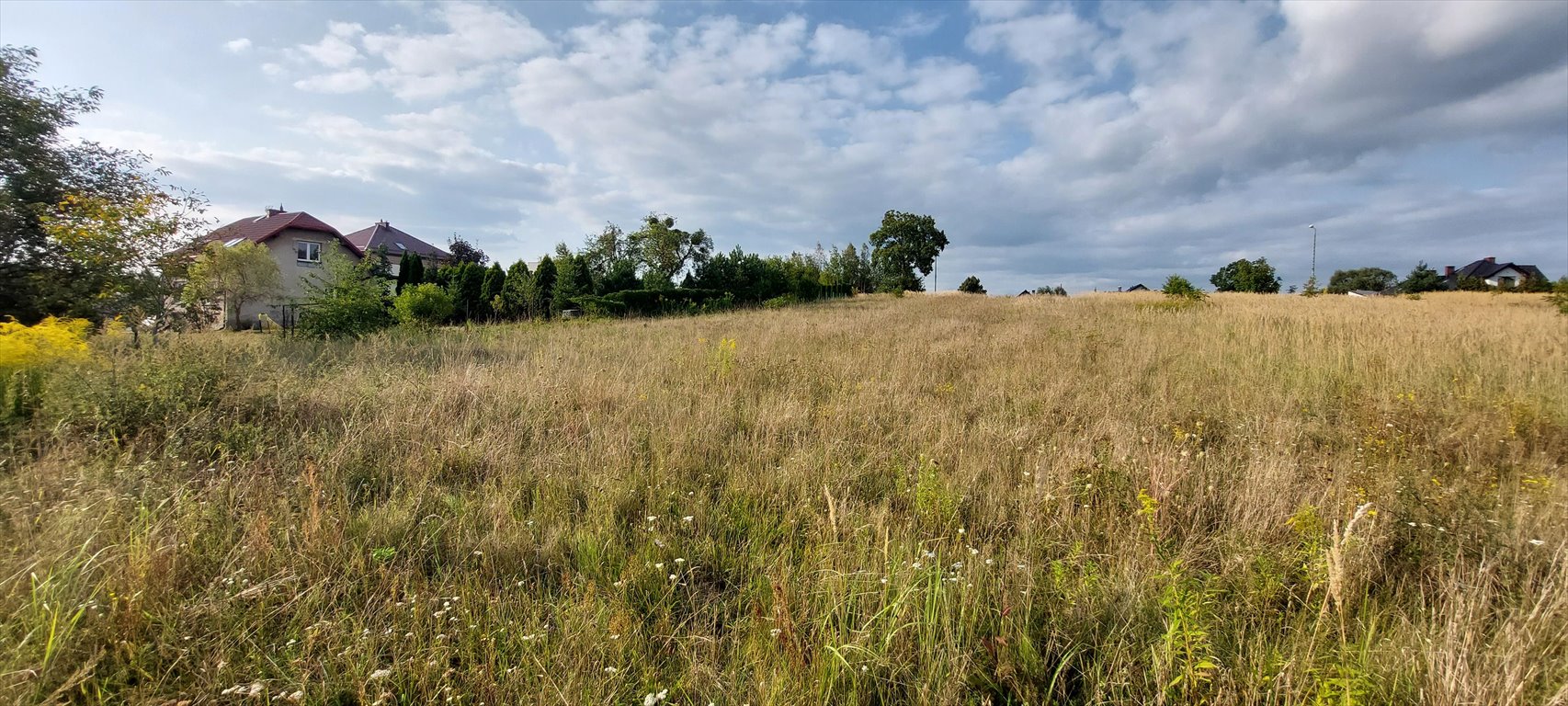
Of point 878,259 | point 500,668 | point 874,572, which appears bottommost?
point 500,668

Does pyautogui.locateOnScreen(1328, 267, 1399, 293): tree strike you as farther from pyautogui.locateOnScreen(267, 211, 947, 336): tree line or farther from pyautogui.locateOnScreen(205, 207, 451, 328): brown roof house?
pyautogui.locateOnScreen(205, 207, 451, 328): brown roof house

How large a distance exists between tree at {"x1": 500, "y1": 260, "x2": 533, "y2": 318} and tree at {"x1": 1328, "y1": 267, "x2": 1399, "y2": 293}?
9192 centimetres

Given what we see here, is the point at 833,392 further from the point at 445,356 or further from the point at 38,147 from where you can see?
the point at 38,147

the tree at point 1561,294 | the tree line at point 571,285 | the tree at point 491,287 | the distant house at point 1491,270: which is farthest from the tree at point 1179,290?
the distant house at point 1491,270

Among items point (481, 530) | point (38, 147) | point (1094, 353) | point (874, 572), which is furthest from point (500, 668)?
point (38, 147)

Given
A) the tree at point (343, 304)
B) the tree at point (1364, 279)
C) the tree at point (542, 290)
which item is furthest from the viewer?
the tree at point (1364, 279)

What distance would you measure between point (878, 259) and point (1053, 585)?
4596 centimetres

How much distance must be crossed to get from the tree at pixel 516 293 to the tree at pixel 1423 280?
73768 millimetres

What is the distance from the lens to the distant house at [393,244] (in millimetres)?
40562

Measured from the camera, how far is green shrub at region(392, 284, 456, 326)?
16469 millimetres

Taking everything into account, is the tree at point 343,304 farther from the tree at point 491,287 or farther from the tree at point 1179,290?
the tree at point 1179,290

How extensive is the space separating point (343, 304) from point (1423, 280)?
275 ft

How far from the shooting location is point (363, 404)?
14.6 feet

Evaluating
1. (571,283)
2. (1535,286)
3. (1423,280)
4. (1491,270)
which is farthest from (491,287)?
(1491,270)
